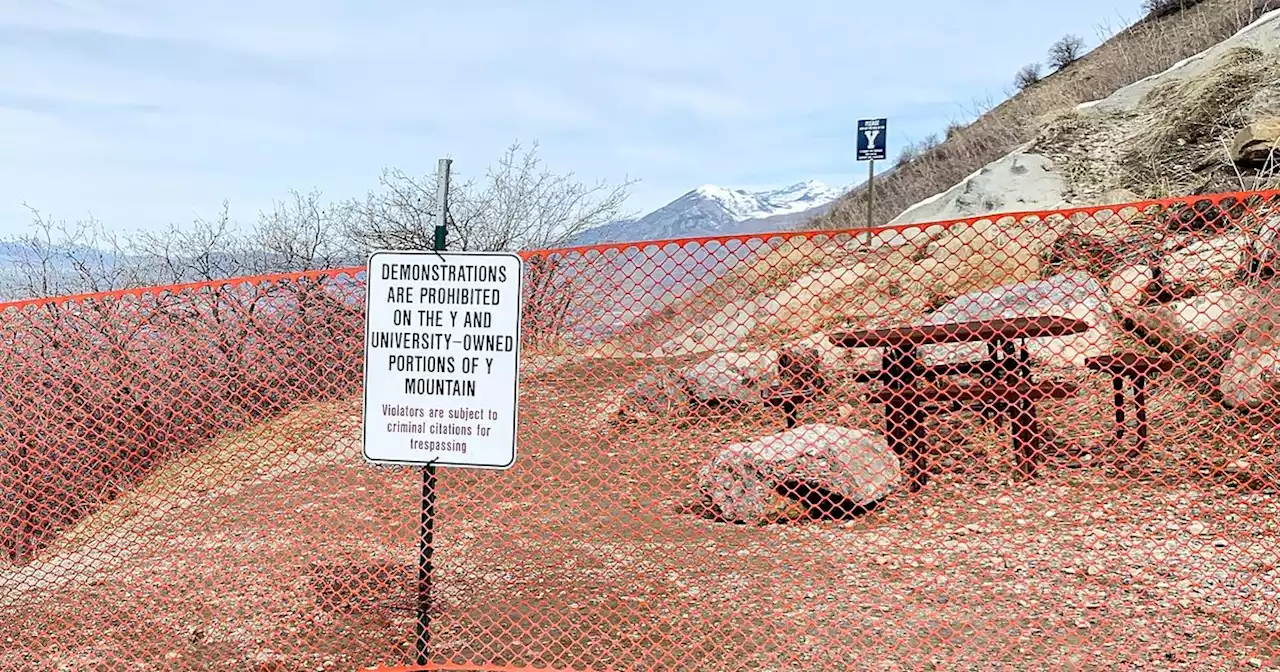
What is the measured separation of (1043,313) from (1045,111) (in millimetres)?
13726

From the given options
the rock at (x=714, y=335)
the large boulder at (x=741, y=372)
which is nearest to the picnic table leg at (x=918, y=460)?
the large boulder at (x=741, y=372)

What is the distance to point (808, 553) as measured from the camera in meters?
4.97

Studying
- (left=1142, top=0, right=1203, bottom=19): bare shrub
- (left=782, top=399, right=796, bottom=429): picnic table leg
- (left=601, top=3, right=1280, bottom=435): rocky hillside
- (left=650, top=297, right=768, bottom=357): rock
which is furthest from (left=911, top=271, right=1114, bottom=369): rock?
(left=1142, top=0, right=1203, bottom=19): bare shrub

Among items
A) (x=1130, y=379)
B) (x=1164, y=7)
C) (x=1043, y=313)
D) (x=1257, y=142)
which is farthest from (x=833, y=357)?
(x=1164, y=7)

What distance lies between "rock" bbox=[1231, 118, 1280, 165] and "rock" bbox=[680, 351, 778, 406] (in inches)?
214

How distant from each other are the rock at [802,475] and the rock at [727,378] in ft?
4.65

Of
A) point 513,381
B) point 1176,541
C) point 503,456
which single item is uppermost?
point 513,381

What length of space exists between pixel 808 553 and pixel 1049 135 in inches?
402

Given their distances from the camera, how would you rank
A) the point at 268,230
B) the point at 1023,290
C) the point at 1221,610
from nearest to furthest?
the point at 1221,610 → the point at 1023,290 → the point at 268,230

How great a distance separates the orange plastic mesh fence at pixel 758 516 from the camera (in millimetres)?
4043

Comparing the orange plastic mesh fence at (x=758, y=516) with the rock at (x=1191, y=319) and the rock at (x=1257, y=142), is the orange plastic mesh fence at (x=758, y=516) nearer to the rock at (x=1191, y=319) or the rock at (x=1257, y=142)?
A: the rock at (x=1191, y=319)

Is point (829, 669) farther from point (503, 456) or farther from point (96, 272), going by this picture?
point (96, 272)

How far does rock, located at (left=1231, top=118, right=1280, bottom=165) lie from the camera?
9000 millimetres

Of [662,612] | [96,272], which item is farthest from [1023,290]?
[96,272]
